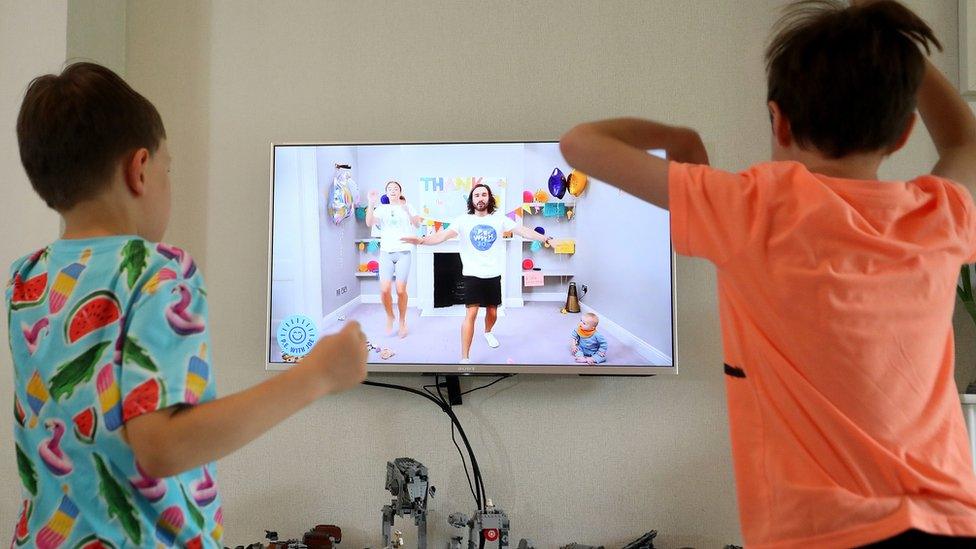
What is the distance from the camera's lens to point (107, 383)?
0.90m

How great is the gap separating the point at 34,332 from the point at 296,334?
1.62 m

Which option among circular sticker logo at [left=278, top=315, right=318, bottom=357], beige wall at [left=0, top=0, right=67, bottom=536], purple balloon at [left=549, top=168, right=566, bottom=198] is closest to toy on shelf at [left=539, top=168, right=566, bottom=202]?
purple balloon at [left=549, top=168, right=566, bottom=198]

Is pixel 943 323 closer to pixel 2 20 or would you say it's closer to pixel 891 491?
pixel 891 491

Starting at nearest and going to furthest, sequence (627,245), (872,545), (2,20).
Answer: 1. (872,545)
2. (627,245)
3. (2,20)

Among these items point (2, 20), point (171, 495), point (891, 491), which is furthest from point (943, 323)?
point (2, 20)

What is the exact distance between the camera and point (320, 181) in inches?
102

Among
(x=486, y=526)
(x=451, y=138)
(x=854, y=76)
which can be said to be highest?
(x=451, y=138)

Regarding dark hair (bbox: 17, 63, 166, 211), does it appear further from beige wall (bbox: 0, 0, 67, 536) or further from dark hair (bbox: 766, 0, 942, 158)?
beige wall (bbox: 0, 0, 67, 536)

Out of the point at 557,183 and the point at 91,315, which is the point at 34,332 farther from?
the point at 557,183

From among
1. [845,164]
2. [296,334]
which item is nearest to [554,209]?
[296,334]

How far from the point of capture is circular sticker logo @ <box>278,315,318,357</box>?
102 inches

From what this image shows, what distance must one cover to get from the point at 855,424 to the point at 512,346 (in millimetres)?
1660

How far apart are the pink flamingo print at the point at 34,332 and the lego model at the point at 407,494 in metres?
1.55

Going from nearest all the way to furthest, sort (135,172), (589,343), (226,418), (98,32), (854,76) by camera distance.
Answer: (226,418) < (854,76) < (135,172) < (589,343) < (98,32)
